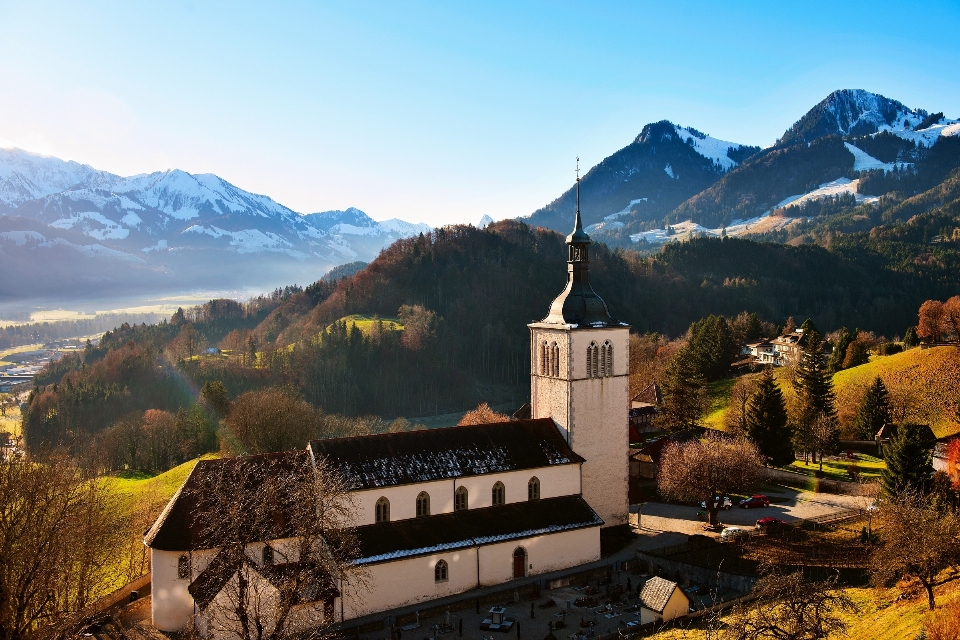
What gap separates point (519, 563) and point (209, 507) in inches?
545

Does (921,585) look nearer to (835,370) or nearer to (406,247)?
(835,370)

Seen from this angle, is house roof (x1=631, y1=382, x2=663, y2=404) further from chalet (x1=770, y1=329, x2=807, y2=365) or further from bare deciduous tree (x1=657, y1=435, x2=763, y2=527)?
bare deciduous tree (x1=657, y1=435, x2=763, y2=527)

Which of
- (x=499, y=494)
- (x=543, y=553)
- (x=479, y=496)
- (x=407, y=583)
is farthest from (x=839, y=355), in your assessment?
(x=407, y=583)

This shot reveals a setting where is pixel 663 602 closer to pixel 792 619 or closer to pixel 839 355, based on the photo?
pixel 792 619

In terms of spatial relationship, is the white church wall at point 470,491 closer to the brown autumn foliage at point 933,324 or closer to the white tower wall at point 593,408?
the white tower wall at point 593,408

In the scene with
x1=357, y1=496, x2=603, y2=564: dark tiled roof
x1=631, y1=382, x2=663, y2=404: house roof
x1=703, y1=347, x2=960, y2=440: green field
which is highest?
x1=703, y1=347, x2=960, y2=440: green field

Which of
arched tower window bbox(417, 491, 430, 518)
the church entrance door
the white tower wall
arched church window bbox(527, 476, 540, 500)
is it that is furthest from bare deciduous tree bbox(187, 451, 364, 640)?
the white tower wall

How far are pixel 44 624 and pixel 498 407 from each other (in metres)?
92.8

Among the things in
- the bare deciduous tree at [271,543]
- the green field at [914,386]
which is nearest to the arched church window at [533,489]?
the bare deciduous tree at [271,543]

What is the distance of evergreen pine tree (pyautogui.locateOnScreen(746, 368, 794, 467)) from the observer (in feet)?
167

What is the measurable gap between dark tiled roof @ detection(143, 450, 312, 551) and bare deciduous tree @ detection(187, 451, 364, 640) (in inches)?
1.9

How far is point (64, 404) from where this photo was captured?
94375 mm

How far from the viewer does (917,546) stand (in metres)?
24.5

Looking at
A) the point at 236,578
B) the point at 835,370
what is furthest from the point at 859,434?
the point at 236,578
